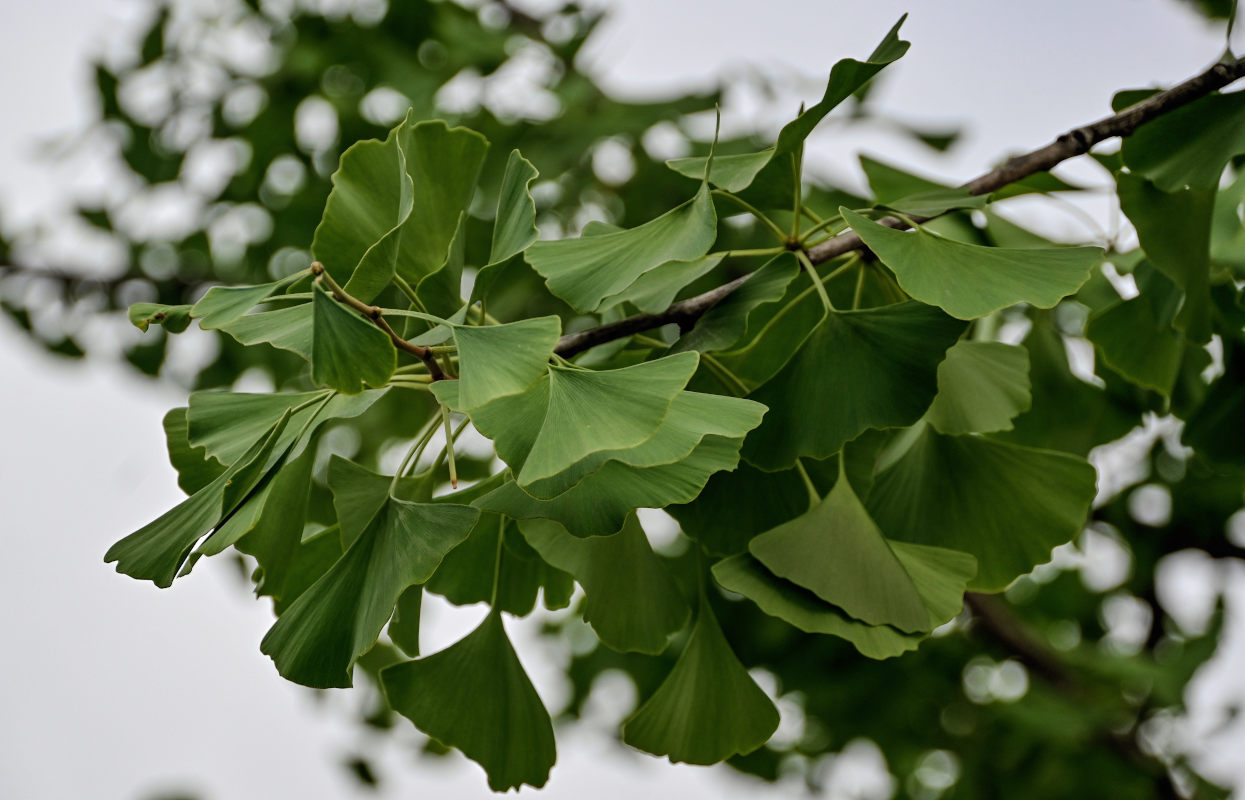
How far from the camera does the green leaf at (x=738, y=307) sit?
1.33 feet

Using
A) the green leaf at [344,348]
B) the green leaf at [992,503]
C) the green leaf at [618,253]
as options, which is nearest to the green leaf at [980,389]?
the green leaf at [992,503]

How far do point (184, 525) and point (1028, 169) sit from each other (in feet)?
1.36

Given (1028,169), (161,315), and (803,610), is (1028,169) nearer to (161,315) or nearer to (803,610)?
(803,610)

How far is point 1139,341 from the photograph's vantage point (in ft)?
1.80

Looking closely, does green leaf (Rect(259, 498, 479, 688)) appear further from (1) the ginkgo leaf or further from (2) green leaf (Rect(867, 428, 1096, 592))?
(2) green leaf (Rect(867, 428, 1096, 592))

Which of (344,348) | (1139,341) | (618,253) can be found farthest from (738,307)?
(1139,341)

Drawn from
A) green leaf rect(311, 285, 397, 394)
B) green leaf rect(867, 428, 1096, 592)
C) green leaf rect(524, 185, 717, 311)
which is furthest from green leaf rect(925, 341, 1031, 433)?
green leaf rect(311, 285, 397, 394)

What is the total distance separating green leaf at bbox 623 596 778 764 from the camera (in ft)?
1.43

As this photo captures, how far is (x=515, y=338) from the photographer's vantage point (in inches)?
13.4

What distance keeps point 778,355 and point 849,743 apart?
96 centimetres

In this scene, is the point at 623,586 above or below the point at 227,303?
below

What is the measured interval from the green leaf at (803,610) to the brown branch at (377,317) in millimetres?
139

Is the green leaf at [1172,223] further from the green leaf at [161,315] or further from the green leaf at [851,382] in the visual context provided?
the green leaf at [161,315]

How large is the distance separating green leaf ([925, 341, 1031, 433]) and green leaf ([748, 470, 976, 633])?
0.21 feet
